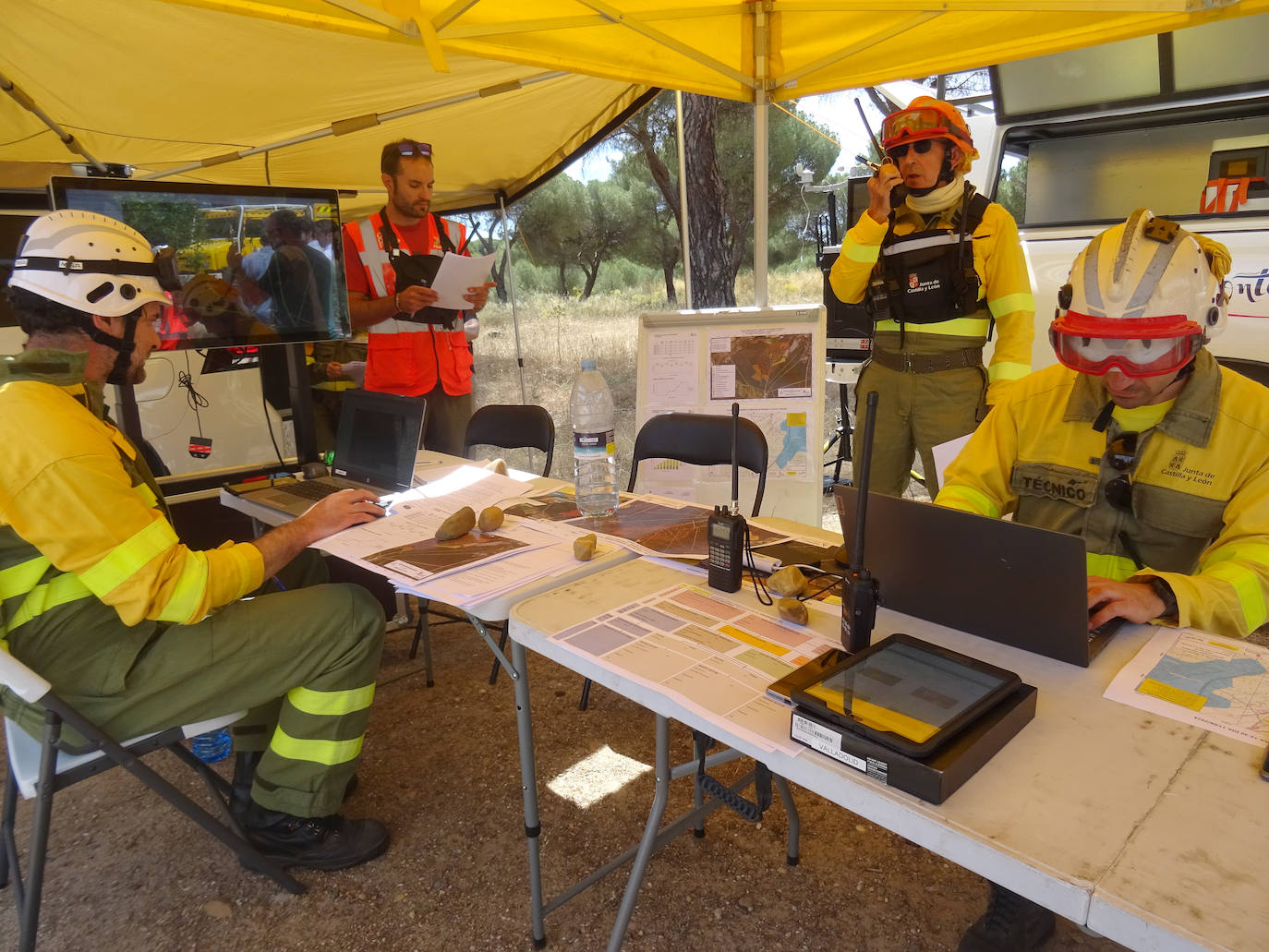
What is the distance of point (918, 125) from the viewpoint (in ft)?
9.70

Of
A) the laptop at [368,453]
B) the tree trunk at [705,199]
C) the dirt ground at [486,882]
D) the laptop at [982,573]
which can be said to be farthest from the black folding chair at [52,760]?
the tree trunk at [705,199]

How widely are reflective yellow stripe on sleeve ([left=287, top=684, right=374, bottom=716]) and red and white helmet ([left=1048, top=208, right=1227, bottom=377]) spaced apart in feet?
6.16

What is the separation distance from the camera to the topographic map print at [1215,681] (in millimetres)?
1176

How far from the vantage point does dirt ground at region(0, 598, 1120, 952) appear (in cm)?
197

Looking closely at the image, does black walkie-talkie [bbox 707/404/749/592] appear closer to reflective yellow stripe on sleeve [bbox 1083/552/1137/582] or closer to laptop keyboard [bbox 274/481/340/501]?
reflective yellow stripe on sleeve [bbox 1083/552/1137/582]

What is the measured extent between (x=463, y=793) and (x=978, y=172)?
Answer: 5457 millimetres

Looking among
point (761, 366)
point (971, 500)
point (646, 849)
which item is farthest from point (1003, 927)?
point (761, 366)

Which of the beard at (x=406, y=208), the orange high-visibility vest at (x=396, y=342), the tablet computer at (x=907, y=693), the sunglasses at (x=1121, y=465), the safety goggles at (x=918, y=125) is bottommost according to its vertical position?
the tablet computer at (x=907, y=693)

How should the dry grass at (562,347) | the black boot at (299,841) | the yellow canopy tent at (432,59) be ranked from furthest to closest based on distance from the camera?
the dry grass at (562,347)
the yellow canopy tent at (432,59)
the black boot at (299,841)

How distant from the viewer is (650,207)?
8.77 m

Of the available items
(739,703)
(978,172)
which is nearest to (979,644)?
(739,703)

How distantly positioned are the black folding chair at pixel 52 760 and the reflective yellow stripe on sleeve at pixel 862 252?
2613 mm

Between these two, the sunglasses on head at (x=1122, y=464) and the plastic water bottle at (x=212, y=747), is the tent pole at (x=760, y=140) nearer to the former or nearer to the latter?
the sunglasses on head at (x=1122, y=464)

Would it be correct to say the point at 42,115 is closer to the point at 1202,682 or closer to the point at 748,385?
the point at 748,385
